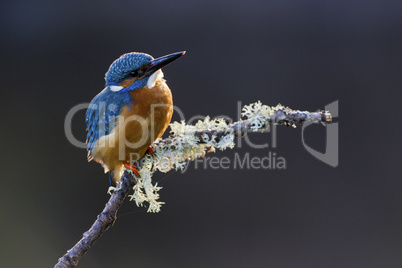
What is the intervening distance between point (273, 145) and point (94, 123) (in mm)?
1031

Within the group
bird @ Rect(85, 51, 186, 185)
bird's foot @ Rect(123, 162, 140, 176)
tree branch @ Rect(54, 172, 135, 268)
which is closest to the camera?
tree branch @ Rect(54, 172, 135, 268)

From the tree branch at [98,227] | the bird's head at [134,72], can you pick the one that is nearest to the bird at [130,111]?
the bird's head at [134,72]

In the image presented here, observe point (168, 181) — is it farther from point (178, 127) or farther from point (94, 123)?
point (178, 127)

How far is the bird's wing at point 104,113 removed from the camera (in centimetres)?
133

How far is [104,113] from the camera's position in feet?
4.43

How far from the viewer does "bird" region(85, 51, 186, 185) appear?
128cm

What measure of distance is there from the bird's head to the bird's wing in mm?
36

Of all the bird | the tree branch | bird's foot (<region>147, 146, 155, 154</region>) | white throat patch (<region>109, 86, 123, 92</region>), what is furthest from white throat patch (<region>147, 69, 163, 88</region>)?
the tree branch

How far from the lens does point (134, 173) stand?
3.82ft

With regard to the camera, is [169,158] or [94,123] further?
[94,123]

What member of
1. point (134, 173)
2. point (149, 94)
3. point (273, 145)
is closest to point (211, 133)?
point (134, 173)

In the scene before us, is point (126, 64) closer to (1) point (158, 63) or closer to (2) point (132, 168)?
(1) point (158, 63)

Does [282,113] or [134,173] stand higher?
[282,113]

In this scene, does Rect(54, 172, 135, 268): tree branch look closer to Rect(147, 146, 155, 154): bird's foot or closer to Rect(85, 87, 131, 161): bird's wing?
Rect(147, 146, 155, 154): bird's foot
